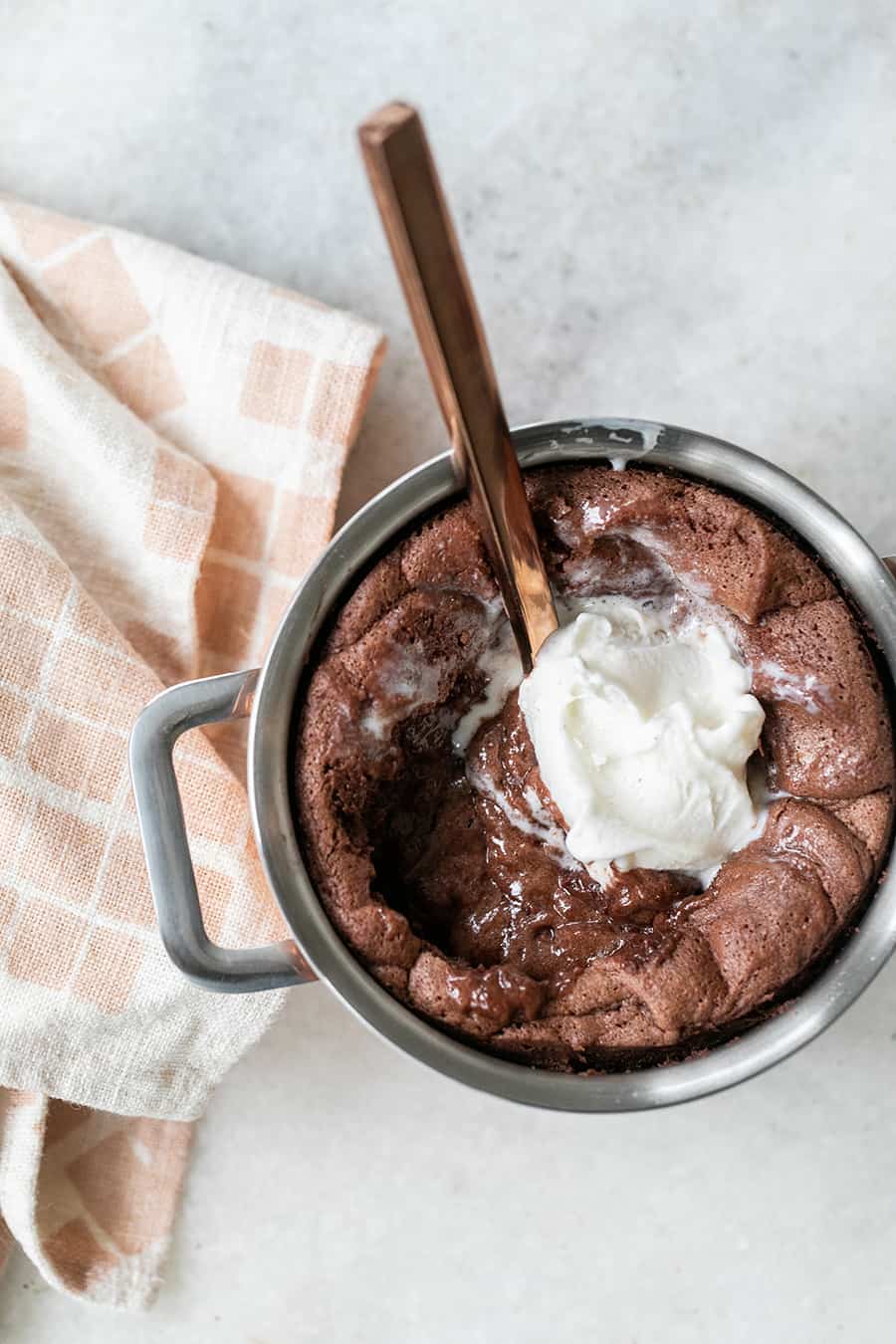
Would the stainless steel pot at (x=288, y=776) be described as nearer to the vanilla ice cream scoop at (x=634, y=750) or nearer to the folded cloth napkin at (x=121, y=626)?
the vanilla ice cream scoop at (x=634, y=750)

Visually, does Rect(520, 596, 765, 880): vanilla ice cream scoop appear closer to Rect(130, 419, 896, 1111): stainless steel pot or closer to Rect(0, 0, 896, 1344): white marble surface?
Rect(130, 419, 896, 1111): stainless steel pot

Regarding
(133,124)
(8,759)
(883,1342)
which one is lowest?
(883,1342)

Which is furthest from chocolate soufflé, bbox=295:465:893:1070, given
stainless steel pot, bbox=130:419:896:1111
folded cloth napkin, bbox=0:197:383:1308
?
folded cloth napkin, bbox=0:197:383:1308

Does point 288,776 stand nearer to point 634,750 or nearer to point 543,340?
point 634,750

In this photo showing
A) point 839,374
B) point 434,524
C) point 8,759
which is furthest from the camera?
point 839,374

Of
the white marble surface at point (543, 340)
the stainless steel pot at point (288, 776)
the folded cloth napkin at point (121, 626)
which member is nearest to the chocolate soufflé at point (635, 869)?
the stainless steel pot at point (288, 776)

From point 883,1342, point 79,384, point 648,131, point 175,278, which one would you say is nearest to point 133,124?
point 175,278

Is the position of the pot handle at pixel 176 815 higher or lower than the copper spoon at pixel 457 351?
lower

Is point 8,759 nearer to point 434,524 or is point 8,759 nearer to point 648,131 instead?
point 434,524
